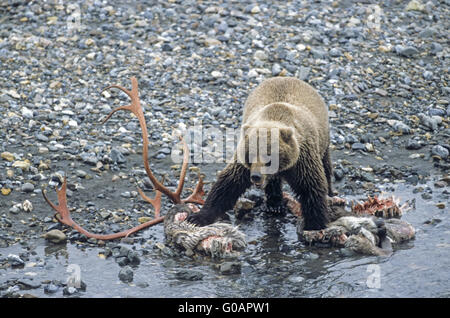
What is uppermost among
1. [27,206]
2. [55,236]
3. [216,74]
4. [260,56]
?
[260,56]

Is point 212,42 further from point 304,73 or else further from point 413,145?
point 413,145

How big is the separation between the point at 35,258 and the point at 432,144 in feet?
17.8

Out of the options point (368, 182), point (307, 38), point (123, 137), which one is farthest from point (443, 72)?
point (123, 137)

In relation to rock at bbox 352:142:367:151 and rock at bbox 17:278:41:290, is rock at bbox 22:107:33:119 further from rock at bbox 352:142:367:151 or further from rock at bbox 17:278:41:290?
rock at bbox 352:142:367:151

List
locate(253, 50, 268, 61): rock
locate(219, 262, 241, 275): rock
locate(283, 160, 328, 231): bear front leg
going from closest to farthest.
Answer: locate(219, 262, 241, 275): rock < locate(283, 160, 328, 231): bear front leg < locate(253, 50, 268, 61): rock

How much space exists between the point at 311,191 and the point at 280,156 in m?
0.65

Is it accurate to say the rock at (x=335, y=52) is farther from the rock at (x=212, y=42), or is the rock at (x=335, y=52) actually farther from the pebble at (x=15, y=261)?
the pebble at (x=15, y=261)

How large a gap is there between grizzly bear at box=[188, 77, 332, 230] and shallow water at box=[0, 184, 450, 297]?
47cm

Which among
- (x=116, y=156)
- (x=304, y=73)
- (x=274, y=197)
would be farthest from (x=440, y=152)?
(x=116, y=156)

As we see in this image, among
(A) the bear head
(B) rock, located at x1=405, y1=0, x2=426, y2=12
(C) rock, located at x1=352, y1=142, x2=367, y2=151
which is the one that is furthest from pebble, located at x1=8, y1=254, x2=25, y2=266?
(B) rock, located at x1=405, y1=0, x2=426, y2=12

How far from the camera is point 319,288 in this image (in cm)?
629

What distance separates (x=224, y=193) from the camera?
24.2 ft

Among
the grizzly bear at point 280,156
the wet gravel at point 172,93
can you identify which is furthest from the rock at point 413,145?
the grizzly bear at point 280,156

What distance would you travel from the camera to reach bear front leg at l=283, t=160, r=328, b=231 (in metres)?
7.20
